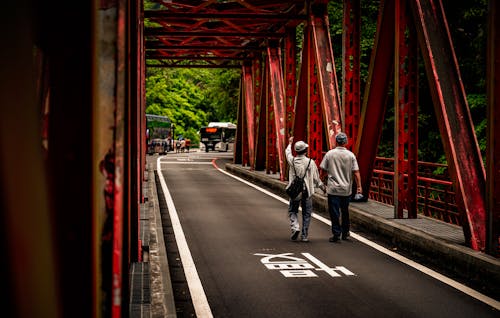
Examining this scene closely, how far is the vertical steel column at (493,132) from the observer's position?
25.9ft

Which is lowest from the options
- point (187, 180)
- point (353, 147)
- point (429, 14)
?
point (187, 180)

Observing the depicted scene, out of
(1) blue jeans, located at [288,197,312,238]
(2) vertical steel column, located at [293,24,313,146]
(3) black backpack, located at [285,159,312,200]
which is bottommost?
(1) blue jeans, located at [288,197,312,238]

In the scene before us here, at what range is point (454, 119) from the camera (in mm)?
9344

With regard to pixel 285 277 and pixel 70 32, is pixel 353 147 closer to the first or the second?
pixel 285 277

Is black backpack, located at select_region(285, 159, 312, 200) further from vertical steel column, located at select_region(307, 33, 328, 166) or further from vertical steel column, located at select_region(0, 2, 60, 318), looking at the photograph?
vertical steel column, located at select_region(0, 2, 60, 318)

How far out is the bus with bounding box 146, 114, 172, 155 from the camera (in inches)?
2339

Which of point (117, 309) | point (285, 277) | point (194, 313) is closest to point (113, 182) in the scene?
point (117, 309)

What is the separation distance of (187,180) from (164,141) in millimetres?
35241

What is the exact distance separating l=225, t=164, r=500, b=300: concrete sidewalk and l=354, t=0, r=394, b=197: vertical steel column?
105 centimetres

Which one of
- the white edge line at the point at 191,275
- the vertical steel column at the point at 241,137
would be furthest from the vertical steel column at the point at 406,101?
the vertical steel column at the point at 241,137

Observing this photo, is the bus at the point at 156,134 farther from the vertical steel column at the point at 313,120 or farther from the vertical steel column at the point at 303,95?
the vertical steel column at the point at 313,120

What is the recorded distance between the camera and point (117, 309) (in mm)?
1947

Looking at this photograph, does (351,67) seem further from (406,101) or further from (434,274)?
(434,274)

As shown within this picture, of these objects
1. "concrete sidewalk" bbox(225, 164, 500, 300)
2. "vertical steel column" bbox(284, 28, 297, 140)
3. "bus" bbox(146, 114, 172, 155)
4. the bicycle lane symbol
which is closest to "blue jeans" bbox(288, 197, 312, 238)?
the bicycle lane symbol
